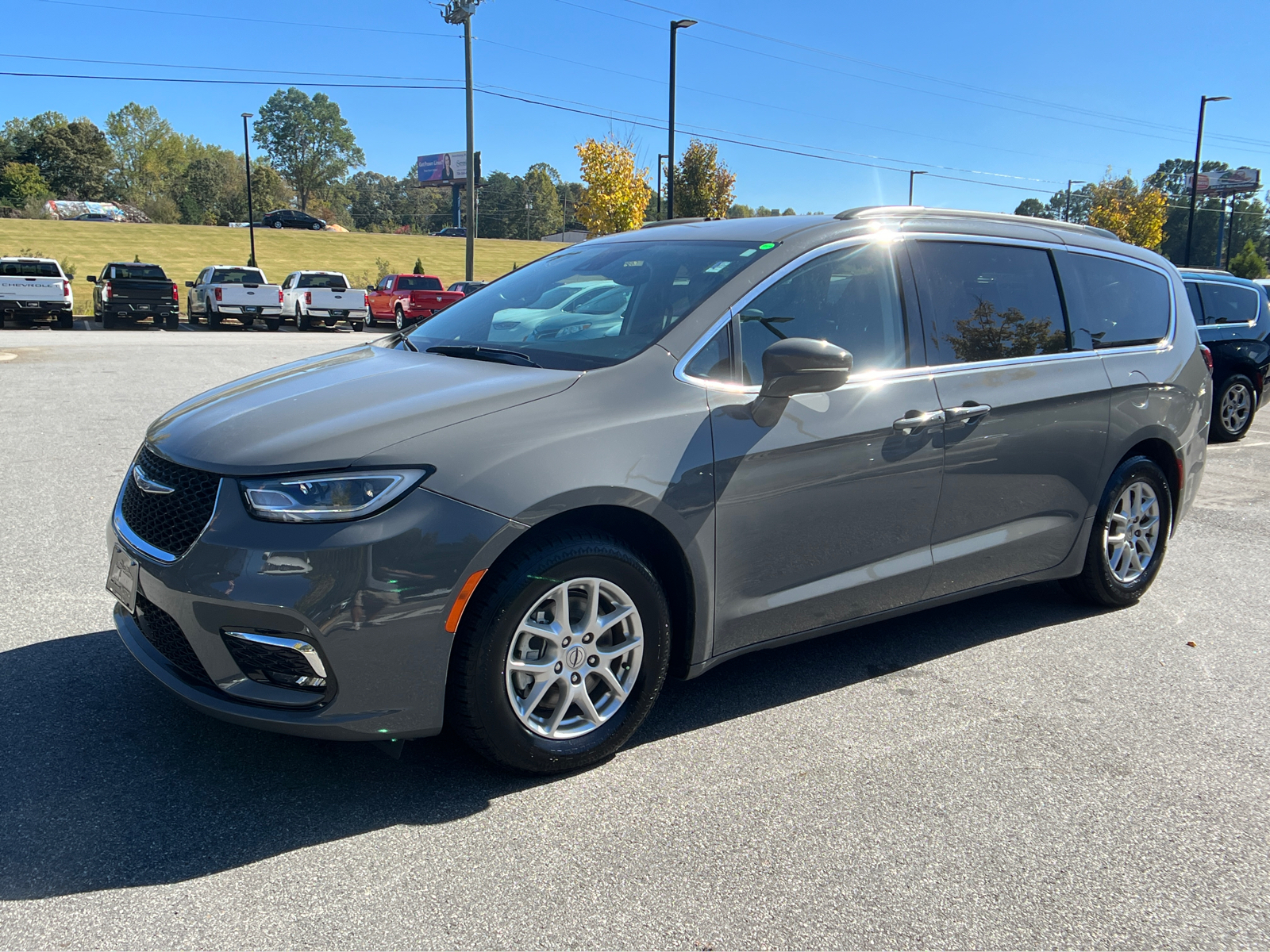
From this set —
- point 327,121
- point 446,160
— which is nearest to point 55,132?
point 446,160

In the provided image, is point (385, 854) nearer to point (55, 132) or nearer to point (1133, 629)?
point (1133, 629)

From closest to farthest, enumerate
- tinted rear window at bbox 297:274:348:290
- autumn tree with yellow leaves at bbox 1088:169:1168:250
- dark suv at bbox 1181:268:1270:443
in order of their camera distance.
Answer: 1. dark suv at bbox 1181:268:1270:443
2. tinted rear window at bbox 297:274:348:290
3. autumn tree with yellow leaves at bbox 1088:169:1168:250

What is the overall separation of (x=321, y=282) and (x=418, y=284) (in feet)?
11.8

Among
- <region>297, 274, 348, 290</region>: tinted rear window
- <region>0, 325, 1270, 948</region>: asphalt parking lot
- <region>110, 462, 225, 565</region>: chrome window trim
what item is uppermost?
<region>297, 274, 348, 290</region>: tinted rear window

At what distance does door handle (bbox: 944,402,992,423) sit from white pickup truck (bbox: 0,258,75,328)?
27.8m

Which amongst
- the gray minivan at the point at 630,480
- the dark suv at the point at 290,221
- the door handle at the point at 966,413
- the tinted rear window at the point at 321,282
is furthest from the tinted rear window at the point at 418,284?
the dark suv at the point at 290,221

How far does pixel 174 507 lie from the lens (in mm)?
3002

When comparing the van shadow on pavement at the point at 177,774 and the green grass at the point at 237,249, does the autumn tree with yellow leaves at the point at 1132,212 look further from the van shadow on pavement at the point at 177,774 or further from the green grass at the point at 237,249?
the van shadow on pavement at the point at 177,774

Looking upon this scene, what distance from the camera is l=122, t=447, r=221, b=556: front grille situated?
9.54ft

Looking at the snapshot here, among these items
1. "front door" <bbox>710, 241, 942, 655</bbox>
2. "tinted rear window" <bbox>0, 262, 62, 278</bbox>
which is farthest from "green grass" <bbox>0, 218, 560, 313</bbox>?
"front door" <bbox>710, 241, 942, 655</bbox>

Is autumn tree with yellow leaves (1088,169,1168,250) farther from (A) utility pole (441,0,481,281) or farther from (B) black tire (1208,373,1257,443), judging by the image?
(B) black tire (1208,373,1257,443)

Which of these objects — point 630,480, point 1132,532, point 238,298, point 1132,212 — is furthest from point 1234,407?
point 1132,212

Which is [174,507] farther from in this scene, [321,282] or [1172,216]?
[1172,216]

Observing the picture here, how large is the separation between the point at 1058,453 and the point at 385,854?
3.26 meters
